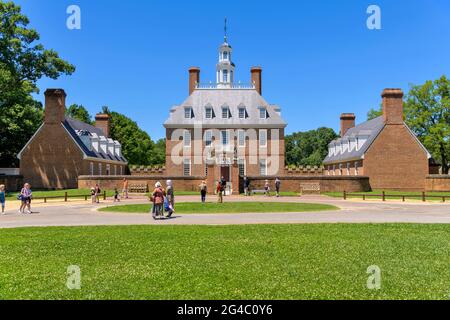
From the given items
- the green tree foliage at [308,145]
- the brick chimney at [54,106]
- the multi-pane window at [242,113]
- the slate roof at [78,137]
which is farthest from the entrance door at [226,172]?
the green tree foliage at [308,145]

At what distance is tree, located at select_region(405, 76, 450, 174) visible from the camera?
52.2 metres

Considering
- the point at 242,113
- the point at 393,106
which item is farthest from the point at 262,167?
the point at 393,106

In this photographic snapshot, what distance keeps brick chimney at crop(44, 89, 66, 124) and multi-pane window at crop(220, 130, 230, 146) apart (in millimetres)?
18893

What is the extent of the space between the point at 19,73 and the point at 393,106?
41.1 metres

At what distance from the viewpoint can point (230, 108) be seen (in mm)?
52625

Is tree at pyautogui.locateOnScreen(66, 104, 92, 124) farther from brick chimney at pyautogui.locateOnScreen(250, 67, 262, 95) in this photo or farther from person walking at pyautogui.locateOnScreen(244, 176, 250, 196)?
person walking at pyautogui.locateOnScreen(244, 176, 250, 196)

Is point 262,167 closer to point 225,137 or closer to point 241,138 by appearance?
point 241,138

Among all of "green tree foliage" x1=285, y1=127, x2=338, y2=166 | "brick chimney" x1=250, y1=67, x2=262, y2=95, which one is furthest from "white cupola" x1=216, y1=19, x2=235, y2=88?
"green tree foliage" x1=285, y1=127, x2=338, y2=166

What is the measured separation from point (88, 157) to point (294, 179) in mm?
23094

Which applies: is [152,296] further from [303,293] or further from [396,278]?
[396,278]

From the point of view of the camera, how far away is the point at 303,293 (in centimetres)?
695

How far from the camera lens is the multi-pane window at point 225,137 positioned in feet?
167

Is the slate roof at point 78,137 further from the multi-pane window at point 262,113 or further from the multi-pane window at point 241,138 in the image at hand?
the multi-pane window at point 262,113

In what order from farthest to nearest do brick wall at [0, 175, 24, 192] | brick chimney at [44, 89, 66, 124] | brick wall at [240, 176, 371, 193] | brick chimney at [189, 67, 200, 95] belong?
brick chimney at [189, 67, 200, 95] < brick chimney at [44, 89, 66, 124] < brick wall at [0, 175, 24, 192] < brick wall at [240, 176, 371, 193]
